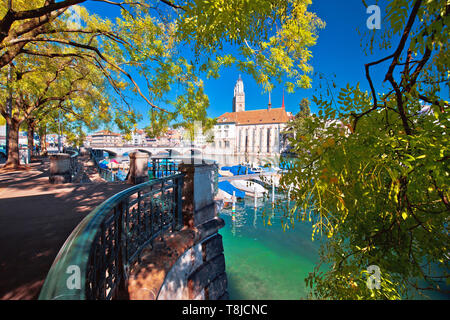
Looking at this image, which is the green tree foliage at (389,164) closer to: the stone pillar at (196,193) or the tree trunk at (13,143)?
the stone pillar at (196,193)

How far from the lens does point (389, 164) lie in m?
1.56

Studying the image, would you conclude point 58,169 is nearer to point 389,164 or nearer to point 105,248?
point 105,248

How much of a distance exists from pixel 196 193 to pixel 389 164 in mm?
3478

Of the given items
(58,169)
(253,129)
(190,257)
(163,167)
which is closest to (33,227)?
(190,257)

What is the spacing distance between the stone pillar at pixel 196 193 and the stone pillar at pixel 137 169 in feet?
16.6

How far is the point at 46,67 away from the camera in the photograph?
9086mm

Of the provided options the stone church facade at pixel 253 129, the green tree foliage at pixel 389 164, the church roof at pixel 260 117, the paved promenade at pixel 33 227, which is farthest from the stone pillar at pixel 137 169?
the church roof at pixel 260 117

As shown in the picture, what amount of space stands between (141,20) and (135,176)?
577cm

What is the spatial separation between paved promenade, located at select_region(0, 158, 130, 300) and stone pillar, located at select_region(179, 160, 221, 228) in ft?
7.15

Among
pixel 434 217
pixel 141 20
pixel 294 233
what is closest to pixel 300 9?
pixel 434 217

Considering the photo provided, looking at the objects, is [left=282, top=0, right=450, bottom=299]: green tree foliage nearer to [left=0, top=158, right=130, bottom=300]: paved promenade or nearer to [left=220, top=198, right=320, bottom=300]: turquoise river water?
[left=0, top=158, right=130, bottom=300]: paved promenade

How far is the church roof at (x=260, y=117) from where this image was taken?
8684 cm

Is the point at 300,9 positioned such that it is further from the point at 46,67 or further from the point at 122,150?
the point at 122,150

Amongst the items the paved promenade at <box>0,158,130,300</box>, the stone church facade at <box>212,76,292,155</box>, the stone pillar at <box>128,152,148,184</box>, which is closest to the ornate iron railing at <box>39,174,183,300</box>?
the paved promenade at <box>0,158,130,300</box>
